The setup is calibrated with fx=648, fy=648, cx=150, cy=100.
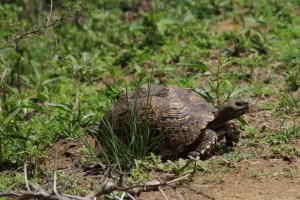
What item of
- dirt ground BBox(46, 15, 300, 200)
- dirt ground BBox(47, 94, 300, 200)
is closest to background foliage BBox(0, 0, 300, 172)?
dirt ground BBox(46, 15, 300, 200)

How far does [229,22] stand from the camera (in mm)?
9016

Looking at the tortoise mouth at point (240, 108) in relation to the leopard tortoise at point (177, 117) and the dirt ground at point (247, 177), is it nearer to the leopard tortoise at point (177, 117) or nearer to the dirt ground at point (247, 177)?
the leopard tortoise at point (177, 117)

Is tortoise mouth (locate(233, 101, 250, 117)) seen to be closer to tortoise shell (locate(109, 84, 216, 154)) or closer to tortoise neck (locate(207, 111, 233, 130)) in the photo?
tortoise neck (locate(207, 111, 233, 130))

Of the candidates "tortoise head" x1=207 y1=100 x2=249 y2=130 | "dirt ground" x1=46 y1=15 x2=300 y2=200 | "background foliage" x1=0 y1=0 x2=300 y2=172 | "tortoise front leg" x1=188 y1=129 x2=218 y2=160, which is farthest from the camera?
"background foliage" x1=0 y1=0 x2=300 y2=172

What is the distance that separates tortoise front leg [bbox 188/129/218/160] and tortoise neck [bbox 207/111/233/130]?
72 mm

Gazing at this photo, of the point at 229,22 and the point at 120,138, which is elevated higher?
the point at 229,22

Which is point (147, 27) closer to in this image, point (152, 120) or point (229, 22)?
point (229, 22)

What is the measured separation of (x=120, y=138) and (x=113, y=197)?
0.82 meters

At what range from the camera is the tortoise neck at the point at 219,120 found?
16.9 feet

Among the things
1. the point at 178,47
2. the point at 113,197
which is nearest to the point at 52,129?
the point at 113,197

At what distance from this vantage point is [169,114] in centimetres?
503

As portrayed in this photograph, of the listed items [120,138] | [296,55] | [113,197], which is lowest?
[113,197]

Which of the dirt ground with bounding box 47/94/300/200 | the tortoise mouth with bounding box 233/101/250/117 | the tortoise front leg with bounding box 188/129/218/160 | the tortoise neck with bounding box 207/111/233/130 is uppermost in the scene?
the tortoise mouth with bounding box 233/101/250/117

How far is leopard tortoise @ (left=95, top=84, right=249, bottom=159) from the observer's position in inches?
196
